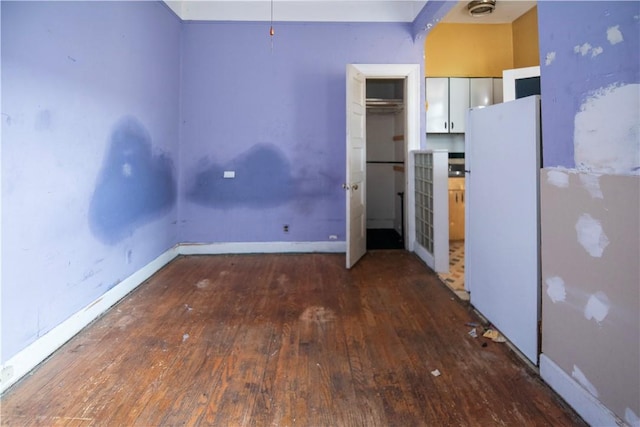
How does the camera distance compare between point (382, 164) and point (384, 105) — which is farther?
point (382, 164)

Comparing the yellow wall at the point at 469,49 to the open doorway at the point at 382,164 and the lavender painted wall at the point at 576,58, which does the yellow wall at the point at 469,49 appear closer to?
the open doorway at the point at 382,164

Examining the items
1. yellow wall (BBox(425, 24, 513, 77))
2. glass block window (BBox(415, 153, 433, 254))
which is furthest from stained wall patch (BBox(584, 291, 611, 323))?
yellow wall (BBox(425, 24, 513, 77))

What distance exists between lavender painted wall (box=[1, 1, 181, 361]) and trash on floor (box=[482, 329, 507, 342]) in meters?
2.80

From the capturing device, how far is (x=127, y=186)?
3281 millimetres

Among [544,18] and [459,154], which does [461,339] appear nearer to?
[544,18]

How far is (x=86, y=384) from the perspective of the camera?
76.7 inches

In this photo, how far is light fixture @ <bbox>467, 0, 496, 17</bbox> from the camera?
4.70m

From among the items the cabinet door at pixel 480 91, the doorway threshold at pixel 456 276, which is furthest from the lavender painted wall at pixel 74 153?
the cabinet door at pixel 480 91

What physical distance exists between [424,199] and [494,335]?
6.92 feet

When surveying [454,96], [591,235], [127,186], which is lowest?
[591,235]

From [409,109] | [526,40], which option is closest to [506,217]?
[409,109]

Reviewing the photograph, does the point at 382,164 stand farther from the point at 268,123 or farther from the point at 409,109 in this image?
the point at 268,123

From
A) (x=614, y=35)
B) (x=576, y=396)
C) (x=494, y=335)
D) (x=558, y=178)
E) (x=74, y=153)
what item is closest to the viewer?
(x=614, y=35)

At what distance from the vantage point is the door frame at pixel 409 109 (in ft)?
15.1
